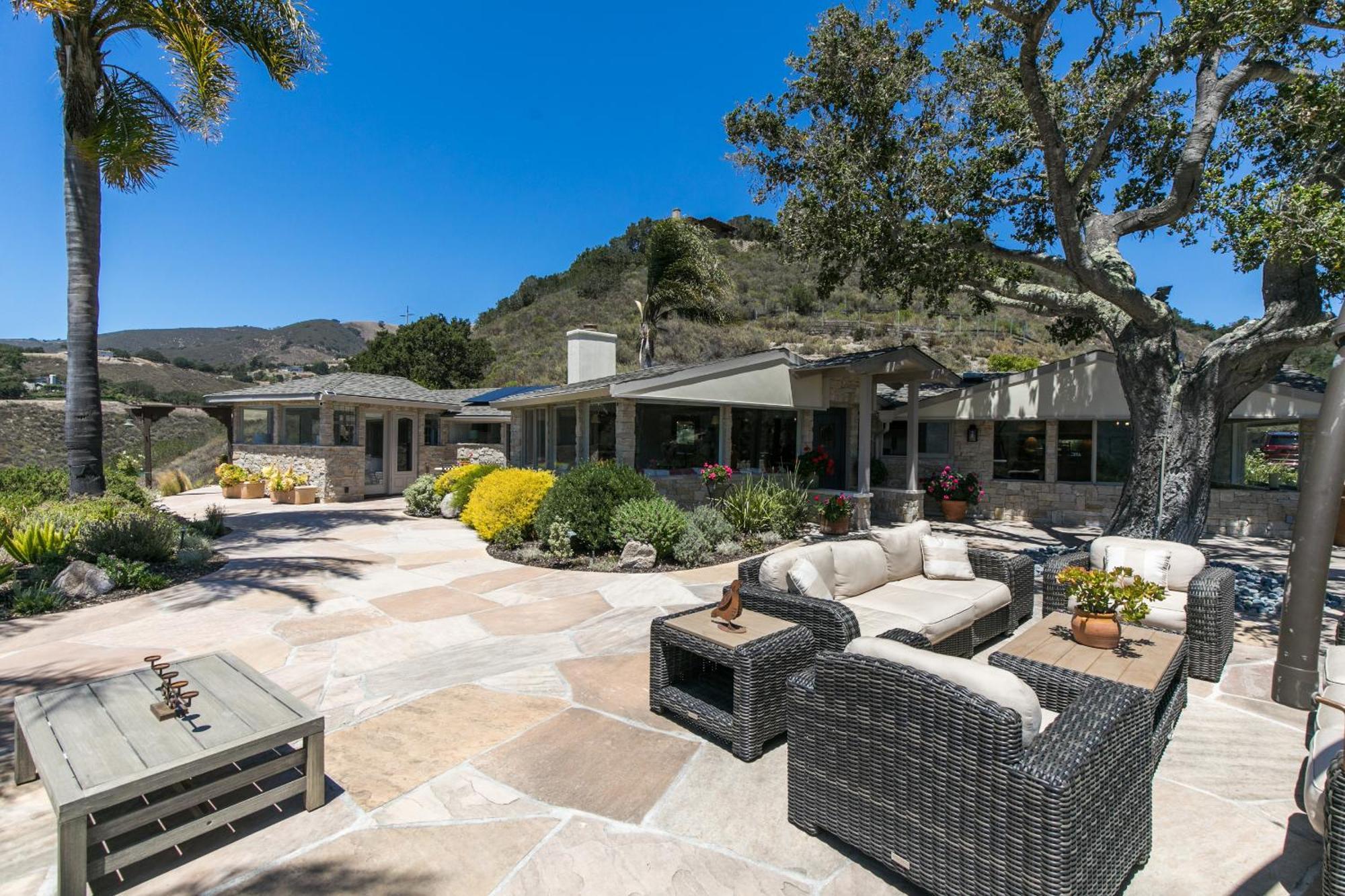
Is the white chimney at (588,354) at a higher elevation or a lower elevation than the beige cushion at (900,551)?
higher

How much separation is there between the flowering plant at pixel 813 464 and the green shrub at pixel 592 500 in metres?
4.50

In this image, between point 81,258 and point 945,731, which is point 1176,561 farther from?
point 81,258

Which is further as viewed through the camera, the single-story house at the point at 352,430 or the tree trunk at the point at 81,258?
the single-story house at the point at 352,430

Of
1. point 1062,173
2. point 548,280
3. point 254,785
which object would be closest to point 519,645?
point 254,785

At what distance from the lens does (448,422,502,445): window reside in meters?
19.2

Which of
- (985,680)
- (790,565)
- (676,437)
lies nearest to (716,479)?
(676,437)

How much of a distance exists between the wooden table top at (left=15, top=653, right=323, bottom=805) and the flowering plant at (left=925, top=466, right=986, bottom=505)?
1292cm

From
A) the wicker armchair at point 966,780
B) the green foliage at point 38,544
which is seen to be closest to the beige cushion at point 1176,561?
the wicker armchair at point 966,780

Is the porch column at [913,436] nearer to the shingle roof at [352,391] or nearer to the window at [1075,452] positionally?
the window at [1075,452]

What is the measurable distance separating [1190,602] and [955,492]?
9090mm

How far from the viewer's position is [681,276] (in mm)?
16625

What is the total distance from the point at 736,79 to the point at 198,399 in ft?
106

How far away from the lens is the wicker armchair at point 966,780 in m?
2.00

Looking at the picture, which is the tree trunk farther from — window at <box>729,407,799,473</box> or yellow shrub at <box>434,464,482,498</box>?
window at <box>729,407,799,473</box>
